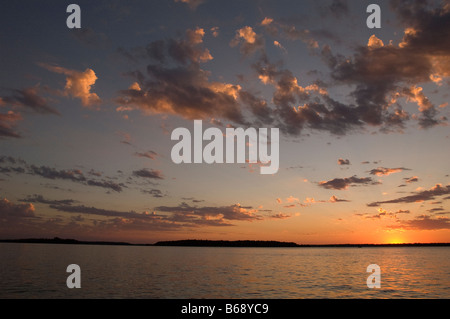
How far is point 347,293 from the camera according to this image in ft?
151
